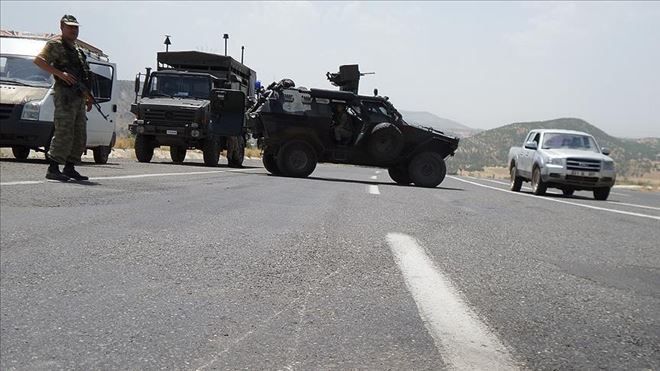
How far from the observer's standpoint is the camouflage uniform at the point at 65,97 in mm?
9273

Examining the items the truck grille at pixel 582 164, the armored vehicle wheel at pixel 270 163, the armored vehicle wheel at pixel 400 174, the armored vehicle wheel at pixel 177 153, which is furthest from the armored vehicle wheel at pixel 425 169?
the armored vehicle wheel at pixel 177 153

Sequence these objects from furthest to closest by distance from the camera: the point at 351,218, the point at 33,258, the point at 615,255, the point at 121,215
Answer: the point at 351,218
the point at 121,215
the point at 615,255
the point at 33,258

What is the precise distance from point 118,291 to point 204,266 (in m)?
0.78

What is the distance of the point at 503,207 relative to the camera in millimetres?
10734

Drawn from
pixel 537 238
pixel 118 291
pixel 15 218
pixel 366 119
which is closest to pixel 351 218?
pixel 537 238

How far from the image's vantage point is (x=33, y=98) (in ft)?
46.2

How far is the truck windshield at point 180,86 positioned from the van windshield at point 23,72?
556 cm

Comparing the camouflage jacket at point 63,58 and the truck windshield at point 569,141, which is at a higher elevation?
the camouflage jacket at point 63,58

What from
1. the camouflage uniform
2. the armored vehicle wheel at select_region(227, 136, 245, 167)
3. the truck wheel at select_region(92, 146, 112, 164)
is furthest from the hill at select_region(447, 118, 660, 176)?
the camouflage uniform

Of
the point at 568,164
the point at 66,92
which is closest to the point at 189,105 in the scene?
the point at 568,164

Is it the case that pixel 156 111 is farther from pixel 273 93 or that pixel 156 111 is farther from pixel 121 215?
pixel 121 215

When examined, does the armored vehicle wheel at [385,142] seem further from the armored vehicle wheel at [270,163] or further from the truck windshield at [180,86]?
the truck windshield at [180,86]

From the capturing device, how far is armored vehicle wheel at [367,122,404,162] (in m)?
17.0

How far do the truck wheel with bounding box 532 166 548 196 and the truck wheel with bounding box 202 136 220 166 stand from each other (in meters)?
8.90
